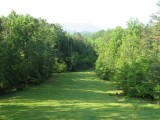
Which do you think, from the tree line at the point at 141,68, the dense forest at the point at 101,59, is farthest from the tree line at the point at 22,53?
the tree line at the point at 141,68

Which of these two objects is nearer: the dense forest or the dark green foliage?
the dark green foliage

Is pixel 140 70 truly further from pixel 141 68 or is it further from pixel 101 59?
pixel 101 59

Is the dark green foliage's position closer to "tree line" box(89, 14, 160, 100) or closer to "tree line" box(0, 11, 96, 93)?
"tree line" box(89, 14, 160, 100)

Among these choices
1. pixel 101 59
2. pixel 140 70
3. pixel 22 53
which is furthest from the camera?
pixel 101 59

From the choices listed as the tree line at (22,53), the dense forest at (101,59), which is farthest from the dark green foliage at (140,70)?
the tree line at (22,53)

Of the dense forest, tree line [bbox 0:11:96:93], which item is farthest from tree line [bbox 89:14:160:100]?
tree line [bbox 0:11:96:93]

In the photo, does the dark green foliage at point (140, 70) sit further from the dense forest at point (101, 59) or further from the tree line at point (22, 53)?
the tree line at point (22, 53)

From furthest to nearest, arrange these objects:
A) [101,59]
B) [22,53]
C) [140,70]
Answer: [101,59], [22,53], [140,70]

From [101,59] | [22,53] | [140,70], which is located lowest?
[140,70]

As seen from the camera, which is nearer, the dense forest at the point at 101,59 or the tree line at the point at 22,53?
the dense forest at the point at 101,59

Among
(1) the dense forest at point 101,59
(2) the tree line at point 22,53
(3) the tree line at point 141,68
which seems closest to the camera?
(3) the tree line at point 141,68

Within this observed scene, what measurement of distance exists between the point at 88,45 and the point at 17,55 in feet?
240

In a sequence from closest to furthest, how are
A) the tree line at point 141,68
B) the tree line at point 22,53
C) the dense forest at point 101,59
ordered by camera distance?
1. the tree line at point 141,68
2. the dense forest at point 101,59
3. the tree line at point 22,53

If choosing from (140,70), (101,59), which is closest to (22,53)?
(140,70)
